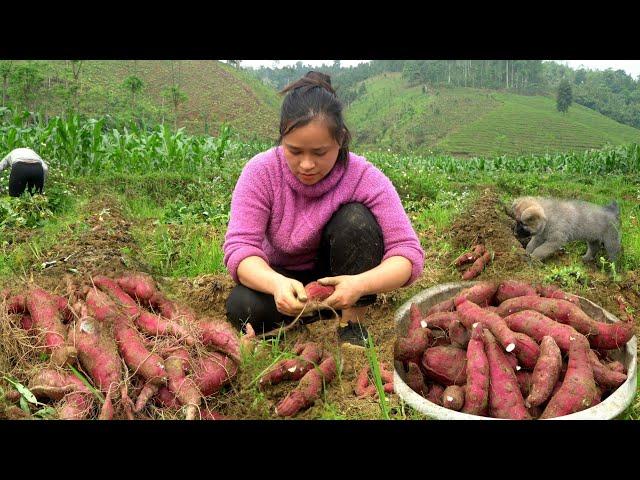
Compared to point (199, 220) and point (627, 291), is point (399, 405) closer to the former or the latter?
point (627, 291)

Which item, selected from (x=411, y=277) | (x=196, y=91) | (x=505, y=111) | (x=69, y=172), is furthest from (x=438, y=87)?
(x=411, y=277)

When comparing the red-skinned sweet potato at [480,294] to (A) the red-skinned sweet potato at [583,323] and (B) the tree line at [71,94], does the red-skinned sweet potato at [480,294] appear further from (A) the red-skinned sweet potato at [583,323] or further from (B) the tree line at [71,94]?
(B) the tree line at [71,94]

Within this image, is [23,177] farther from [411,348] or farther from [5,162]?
[411,348]

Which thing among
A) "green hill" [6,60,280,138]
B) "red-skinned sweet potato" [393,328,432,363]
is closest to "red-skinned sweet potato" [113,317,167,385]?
"red-skinned sweet potato" [393,328,432,363]

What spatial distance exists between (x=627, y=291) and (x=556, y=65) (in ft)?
205

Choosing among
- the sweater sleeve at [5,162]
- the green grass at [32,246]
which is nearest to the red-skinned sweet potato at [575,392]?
the green grass at [32,246]

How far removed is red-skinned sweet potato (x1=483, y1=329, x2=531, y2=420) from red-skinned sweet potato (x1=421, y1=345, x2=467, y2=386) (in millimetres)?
119

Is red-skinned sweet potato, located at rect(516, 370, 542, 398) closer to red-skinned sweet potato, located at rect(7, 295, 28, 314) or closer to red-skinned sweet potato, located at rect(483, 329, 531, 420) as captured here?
red-skinned sweet potato, located at rect(483, 329, 531, 420)

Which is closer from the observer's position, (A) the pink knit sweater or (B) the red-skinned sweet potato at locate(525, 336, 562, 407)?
(B) the red-skinned sweet potato at locate(525, 336, 562, 407)

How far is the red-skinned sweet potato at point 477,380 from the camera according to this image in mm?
1840

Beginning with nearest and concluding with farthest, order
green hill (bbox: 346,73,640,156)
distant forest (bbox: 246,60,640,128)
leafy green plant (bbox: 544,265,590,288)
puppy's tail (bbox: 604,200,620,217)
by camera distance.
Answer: leafy green plant (bbox: 544,265,590,288) < puppy's tail (bbox: 604,200,620,217) < green hill (bbox: 346,73,640,156) < distant forest (bbox: 246,60,640,128)

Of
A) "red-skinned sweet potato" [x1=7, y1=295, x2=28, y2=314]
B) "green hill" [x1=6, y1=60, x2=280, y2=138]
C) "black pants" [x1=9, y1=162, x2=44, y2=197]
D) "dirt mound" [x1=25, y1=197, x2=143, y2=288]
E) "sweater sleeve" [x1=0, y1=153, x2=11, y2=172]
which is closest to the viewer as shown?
"red-skinned sweet potato" [x1=7, y1=295, x2=28, y2=314]

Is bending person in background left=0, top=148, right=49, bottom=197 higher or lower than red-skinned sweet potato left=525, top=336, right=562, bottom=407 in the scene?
higher

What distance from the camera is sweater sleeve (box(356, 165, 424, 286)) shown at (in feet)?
7.61
